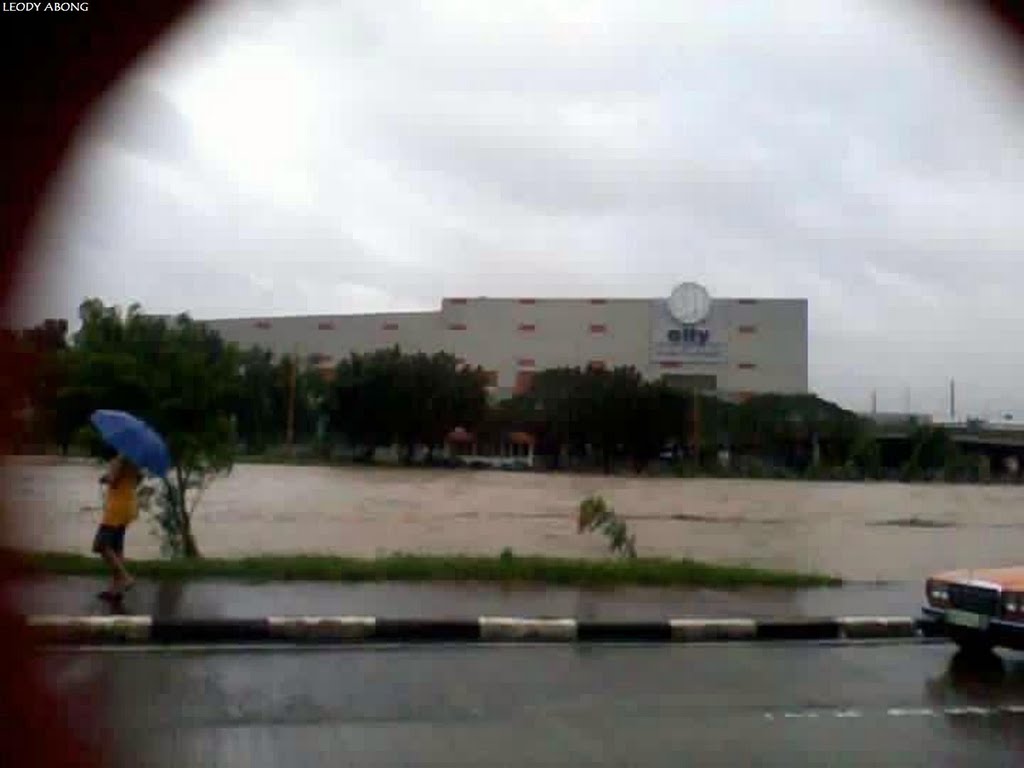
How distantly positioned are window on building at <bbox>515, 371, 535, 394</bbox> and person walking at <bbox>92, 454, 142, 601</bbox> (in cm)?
5006

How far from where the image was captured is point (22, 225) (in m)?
4.52

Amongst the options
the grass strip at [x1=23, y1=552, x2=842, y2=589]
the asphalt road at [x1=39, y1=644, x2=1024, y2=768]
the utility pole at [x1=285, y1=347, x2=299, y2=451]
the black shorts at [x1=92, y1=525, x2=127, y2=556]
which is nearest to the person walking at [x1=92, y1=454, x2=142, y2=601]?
the black shorts at [x1=92, y1=525, x2=127, y2=556]

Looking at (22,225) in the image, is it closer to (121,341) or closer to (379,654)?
(379,654)

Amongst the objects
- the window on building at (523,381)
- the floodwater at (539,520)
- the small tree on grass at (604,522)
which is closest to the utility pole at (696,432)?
the window on building at (523,381)

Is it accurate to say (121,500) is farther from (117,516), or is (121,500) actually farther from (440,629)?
(440,629)

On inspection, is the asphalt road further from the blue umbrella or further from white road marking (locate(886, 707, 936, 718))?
the blue umbrella

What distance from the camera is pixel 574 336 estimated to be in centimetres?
6500

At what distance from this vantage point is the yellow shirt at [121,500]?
9.49m

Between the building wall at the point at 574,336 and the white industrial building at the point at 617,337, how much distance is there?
51 mm

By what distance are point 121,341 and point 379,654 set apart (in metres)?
4.98

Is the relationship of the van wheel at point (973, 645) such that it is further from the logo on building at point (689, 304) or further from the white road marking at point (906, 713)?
the logo on building at point (689, 304)

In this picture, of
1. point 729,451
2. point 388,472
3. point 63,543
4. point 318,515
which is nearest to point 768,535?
point 318,515

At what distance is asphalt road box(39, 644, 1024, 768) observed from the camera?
5.55m

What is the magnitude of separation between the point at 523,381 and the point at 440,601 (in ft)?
176
